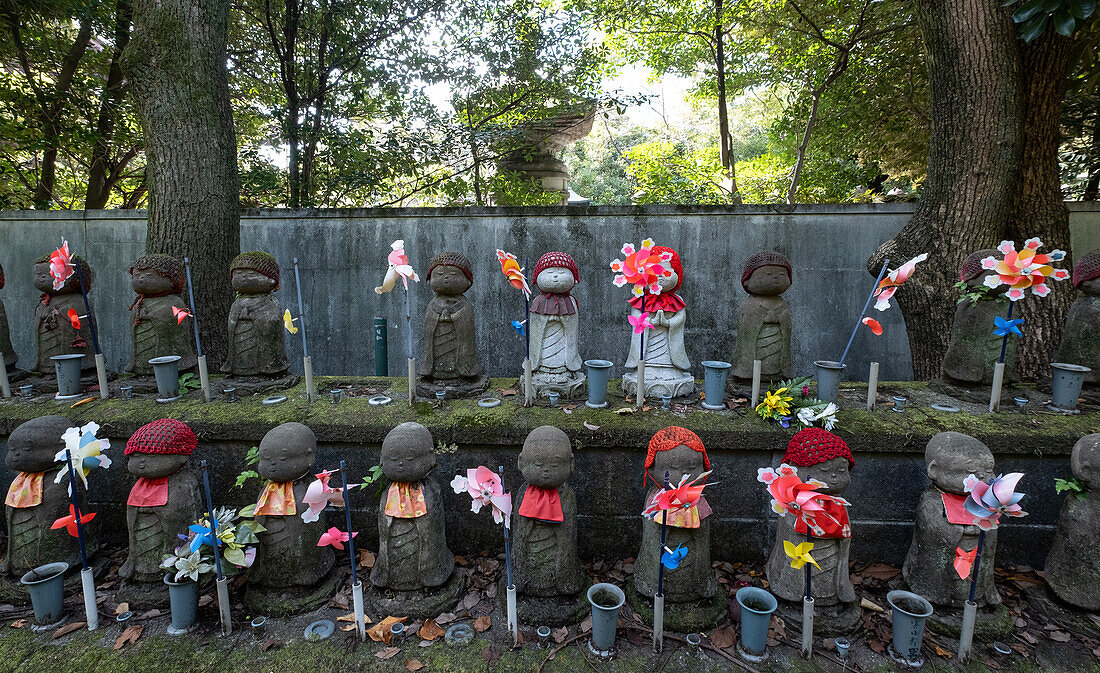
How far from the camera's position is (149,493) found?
117 inches

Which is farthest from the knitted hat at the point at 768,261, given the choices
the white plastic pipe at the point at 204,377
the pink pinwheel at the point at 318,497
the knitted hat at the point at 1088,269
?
the white plastic pipe at the point at 204,377

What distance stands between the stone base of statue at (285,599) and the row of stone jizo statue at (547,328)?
1.55 m

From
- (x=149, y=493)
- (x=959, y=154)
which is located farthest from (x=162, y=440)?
(x=959, y=154)

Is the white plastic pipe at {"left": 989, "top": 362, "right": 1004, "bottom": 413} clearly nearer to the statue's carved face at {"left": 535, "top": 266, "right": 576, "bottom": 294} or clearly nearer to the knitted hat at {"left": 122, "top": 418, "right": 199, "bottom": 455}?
the statue's carved face at {"left": 535, "top": 266, "right": 576, "bottom": 294}

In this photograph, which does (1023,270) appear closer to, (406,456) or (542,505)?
(542,505)

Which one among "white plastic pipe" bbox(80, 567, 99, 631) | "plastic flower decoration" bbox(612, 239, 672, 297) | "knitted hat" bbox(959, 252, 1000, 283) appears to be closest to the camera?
"white plastic pipe" bbox(80, 567, 99, 631)

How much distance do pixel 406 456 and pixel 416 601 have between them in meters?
0.87

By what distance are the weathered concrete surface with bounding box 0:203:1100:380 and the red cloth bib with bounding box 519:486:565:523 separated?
2938mm

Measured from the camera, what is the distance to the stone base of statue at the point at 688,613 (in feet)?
9.08

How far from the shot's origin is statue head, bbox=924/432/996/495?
9.02ft

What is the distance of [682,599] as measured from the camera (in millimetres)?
2840

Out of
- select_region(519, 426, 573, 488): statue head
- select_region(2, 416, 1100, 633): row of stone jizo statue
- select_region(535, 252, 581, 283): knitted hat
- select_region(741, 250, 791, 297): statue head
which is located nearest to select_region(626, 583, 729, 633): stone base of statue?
Result: select_region(2, 416, 1100, 633): row of stone jizo statue

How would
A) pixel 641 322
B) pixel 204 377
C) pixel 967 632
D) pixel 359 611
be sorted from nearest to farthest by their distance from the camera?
pixel 967 632
pixel 359 611
pixel 641 322
pixel 204 377

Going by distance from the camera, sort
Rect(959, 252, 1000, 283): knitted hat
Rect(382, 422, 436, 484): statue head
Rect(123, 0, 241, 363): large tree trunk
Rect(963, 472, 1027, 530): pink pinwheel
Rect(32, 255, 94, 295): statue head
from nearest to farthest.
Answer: Rect(963, 472, 1027, 530): pink pinwheel < Rect(382, 422, 436, 484): statue head < Rect(959, 252, 1000, 283): knitted hat < Rect(32, 255, 94, 295): statue head < Rect(123, 0, 241, 363): large tree trunk
